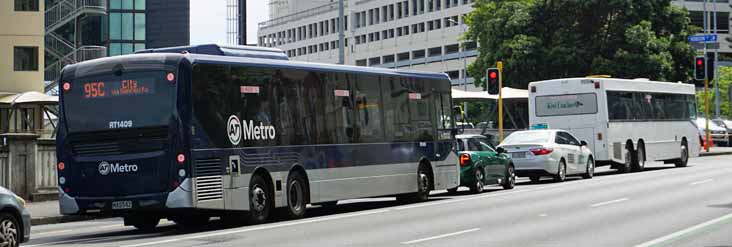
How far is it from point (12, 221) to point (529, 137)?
872 inches

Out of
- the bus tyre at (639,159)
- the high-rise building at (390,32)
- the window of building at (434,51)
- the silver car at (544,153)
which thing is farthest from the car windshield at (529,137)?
the window of building at (434,51)

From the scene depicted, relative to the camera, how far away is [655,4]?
216 ft

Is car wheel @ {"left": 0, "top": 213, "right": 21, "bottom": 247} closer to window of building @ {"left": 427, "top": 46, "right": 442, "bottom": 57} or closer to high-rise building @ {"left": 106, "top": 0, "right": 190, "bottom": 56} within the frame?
high-rise building @ {"left": 106, "top": 0, "right": 190, "bottom": 56}

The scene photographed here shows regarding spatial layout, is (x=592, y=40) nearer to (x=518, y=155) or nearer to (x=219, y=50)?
(x=518, y=155)

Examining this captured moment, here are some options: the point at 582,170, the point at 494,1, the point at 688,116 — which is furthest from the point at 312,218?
the point at 494,1

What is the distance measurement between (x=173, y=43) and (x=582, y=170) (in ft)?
170

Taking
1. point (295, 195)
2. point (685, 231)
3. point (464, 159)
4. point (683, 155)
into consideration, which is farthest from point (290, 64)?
point (683, 155)

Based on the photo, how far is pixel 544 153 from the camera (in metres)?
34.6

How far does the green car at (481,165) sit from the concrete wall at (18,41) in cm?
2950

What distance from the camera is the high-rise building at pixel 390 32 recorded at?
400 feet

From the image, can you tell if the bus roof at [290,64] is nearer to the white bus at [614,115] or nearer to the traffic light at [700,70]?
the white bus at [614,115]

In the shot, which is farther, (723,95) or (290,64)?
(723,95)

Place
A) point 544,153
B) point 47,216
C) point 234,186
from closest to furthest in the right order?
point 234,186 → point 47,216 → point 544,153

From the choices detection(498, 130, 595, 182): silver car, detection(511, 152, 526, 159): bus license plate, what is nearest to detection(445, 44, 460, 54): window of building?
detection(498, 130, 595, 182): silver car
